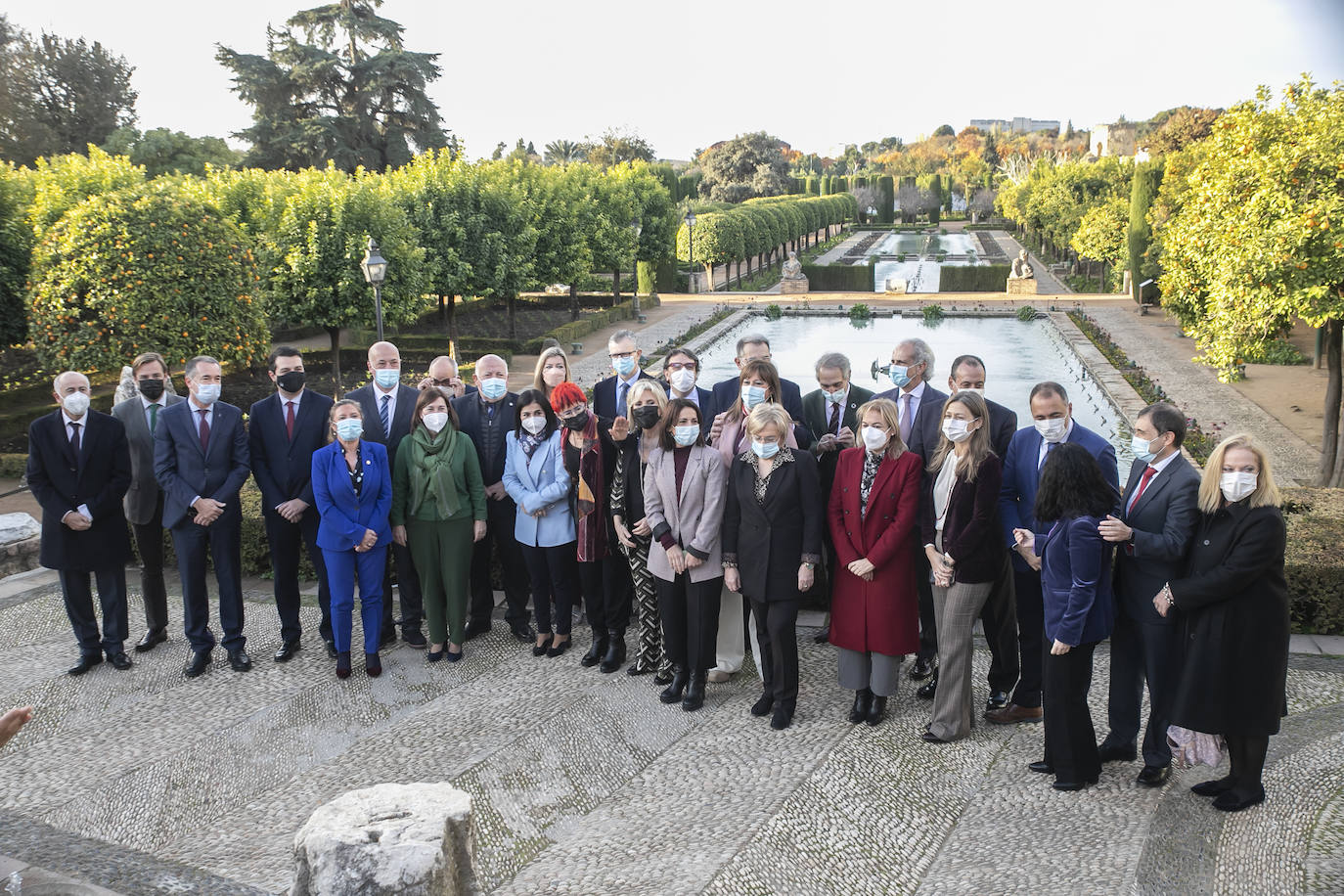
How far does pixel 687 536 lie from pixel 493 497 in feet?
5.66

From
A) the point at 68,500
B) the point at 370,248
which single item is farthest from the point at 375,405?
the point at 370,248

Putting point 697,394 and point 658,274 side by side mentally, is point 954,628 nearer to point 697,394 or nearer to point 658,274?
point 697,394

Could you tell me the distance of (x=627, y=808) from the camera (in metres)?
4.77

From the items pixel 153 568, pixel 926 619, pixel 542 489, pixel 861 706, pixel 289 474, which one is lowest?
pixel 861 706

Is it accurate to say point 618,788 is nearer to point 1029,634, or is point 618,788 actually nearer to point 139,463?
point 1029,634

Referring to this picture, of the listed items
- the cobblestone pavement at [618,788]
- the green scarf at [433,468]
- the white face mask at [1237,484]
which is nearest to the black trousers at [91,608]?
the cobblestone pavement at [618,788]

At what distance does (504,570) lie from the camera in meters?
7.11

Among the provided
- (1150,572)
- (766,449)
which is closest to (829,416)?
(766,449)

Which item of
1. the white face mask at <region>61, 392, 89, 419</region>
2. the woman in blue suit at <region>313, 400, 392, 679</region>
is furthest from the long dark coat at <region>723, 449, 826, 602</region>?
the white face mask at <region>61, 392, 89, 419</region>

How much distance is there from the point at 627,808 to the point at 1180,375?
58.5 feet

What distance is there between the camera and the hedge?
121 feet

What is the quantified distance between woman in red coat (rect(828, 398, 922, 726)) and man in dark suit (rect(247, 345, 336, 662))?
11.2 feet

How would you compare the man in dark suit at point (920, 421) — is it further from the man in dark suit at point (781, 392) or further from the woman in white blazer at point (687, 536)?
the woman in white blazer at point (687, 536)

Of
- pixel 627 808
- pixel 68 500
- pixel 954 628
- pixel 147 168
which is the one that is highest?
pixel 147 168
